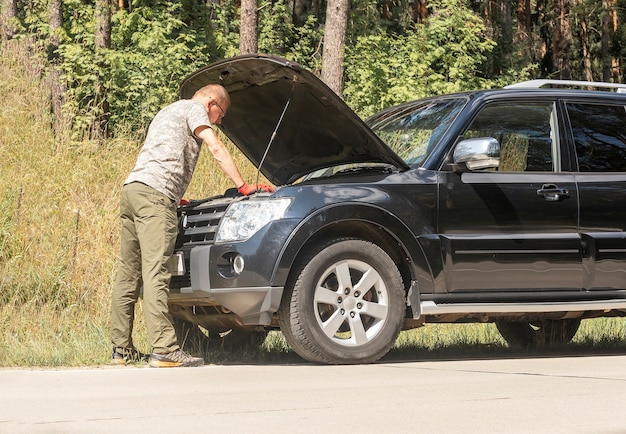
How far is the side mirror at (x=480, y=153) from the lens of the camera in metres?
7.73

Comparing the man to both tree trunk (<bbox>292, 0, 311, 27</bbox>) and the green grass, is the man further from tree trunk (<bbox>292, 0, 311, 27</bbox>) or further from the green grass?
tree trunk (<bbox>292, 0, 311, 27</bbox>)

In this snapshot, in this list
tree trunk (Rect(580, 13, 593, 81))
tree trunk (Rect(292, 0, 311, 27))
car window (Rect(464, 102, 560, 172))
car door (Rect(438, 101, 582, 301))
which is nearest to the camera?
car door (Rect(438, 101, 582, 301))

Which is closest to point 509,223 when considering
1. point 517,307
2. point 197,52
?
point 517,307

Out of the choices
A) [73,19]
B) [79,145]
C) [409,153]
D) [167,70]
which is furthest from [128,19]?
[409,153]

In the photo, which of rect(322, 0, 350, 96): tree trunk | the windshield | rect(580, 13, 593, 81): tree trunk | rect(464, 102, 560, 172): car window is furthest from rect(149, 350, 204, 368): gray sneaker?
rect(580, 13, 593, 81): tree trunk

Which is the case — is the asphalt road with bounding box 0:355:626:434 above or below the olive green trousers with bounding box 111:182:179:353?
below

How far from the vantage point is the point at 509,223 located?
8.12m

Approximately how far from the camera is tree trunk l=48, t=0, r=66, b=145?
16.2m

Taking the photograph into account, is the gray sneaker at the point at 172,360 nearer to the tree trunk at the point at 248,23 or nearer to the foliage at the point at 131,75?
the foliage at the point at 131,75

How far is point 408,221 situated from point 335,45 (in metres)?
13.8

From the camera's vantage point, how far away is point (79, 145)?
15.6 meters

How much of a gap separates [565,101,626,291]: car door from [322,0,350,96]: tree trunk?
1229cm

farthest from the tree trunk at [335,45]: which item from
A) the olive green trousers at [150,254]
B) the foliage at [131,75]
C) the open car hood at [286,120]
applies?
the olive green trousers at [150,254]

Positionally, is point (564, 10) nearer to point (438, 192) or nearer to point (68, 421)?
point (438, 192)
